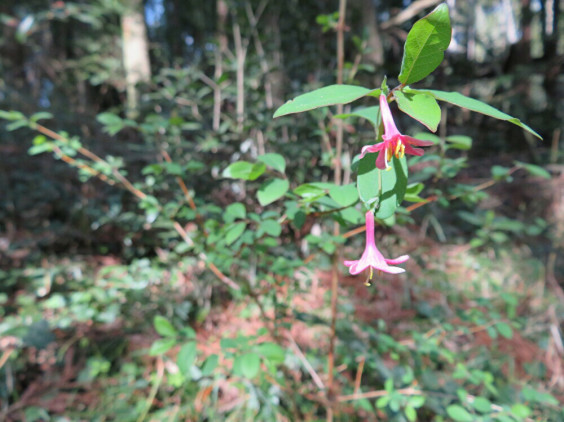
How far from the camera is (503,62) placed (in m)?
3.83

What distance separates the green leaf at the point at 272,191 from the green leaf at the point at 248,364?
0.34 m

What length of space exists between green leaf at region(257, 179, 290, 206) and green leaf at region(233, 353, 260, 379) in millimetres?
342

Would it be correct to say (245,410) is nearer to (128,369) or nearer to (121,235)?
(128,369)

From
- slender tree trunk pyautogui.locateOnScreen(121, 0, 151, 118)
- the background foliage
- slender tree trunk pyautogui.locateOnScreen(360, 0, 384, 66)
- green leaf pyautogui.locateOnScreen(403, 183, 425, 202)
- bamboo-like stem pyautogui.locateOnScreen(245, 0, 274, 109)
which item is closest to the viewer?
green leaf pyautogui.locateOnScreen(403, 183, 425, 202)

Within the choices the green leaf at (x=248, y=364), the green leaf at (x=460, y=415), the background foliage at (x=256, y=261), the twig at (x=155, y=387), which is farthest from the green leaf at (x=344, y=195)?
the twig at (x=155, y=387)

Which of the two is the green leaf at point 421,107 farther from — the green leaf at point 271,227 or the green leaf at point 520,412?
the green leaf at point 520,412

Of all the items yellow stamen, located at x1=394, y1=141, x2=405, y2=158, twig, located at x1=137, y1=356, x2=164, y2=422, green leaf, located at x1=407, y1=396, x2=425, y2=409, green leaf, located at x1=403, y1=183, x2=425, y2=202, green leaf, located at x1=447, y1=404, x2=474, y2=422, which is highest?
yellow stamen, located at x1=394, y1=141, x2=405, y2=158

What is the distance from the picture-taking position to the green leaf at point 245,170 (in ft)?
1.85

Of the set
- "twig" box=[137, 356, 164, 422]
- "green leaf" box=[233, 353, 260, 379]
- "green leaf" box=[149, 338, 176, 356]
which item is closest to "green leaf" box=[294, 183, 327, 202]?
"green leaf" box=[233, 353, 260, 379]

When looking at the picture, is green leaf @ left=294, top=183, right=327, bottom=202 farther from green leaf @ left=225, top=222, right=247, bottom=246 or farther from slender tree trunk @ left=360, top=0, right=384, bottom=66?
slender tree trunk @ left=360, top=0, right=384, bottom=66

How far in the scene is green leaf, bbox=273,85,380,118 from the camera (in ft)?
1.02

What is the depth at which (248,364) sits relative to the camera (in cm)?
63

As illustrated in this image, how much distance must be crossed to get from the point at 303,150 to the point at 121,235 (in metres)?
1.57

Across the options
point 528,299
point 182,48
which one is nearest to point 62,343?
point 528,299
